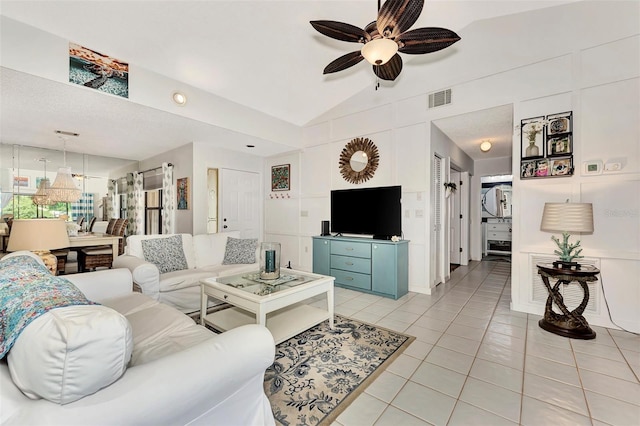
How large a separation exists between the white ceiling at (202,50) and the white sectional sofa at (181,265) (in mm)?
1646

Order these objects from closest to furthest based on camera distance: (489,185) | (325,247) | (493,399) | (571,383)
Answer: (493,399)
(571,383)
(325,247)
(489,185)

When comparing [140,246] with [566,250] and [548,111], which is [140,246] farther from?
[548,111]

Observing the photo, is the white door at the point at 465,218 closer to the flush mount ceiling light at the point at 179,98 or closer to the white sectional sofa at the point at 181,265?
the white sectional sofa at the point at 181,265

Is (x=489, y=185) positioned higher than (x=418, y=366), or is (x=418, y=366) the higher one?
(x=489, y=185)

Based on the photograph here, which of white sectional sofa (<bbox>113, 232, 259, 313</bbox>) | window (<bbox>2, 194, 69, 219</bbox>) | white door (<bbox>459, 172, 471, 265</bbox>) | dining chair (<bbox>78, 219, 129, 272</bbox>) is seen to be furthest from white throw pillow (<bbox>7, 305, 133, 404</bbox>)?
window (<bbox>2, 194, 69, 219</bbox>)

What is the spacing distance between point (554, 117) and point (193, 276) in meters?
4.42

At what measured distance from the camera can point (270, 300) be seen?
2.14 m

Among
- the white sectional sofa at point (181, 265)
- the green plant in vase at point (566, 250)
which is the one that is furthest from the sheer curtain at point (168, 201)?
the green plant in vase at point (566, 250)

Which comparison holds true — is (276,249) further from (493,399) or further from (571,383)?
(571,383)

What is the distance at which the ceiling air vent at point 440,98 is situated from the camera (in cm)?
371

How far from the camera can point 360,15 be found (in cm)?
302

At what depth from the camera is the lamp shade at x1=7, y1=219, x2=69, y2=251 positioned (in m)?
2.14

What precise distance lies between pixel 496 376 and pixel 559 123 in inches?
108

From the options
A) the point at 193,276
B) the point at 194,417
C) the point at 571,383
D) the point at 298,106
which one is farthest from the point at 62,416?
the point at 298,106
